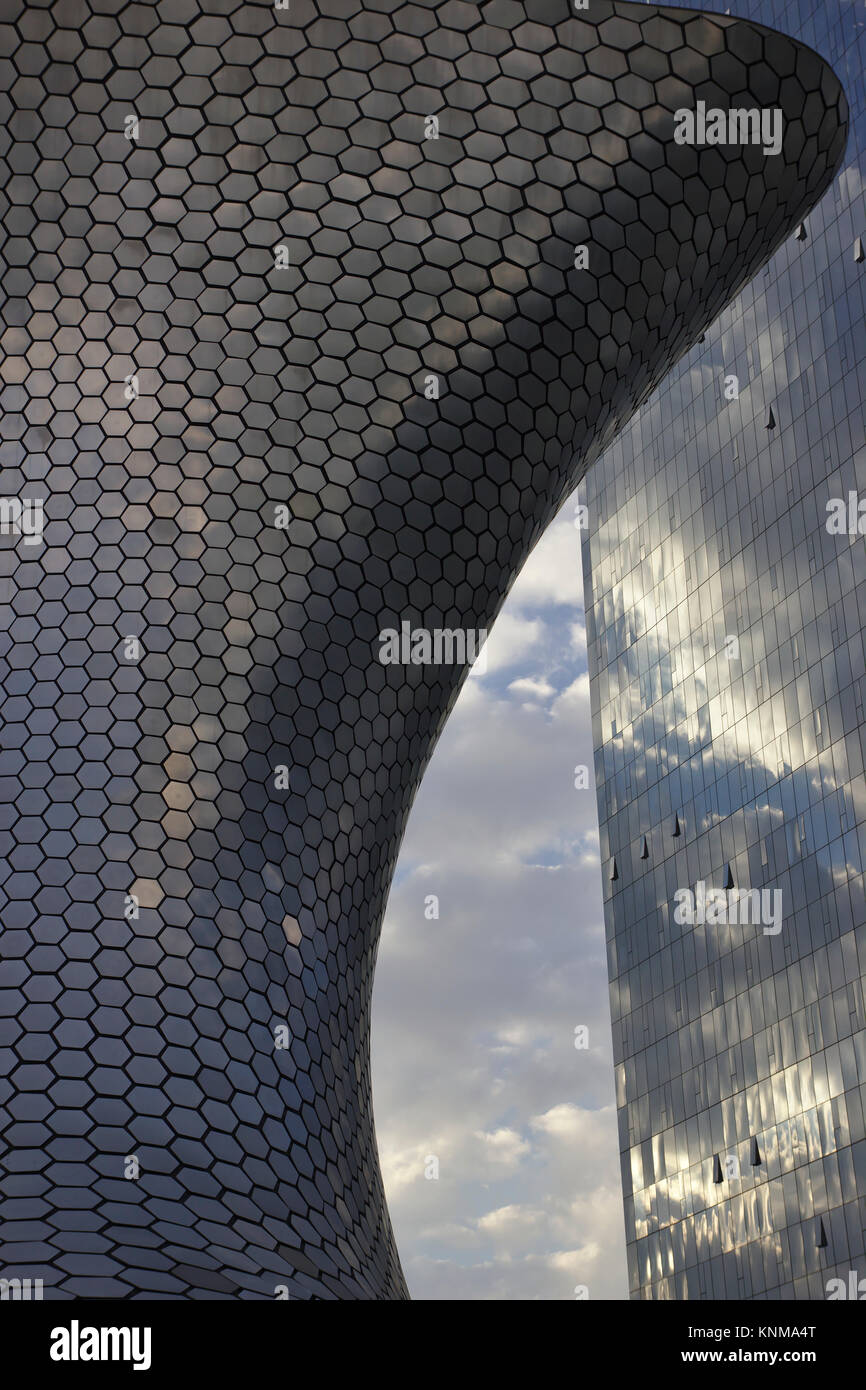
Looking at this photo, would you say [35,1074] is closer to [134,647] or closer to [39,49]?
[134,647]

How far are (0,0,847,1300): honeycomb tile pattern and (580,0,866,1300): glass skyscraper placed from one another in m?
29.6

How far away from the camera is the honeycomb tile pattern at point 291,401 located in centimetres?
1123

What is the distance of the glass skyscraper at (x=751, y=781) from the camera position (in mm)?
41125

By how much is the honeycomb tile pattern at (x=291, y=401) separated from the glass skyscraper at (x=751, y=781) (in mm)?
29572

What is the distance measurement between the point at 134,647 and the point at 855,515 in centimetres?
3427

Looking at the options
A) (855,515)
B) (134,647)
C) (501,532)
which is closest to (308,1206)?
(134,647)

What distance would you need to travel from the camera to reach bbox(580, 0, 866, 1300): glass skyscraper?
41.1 meters

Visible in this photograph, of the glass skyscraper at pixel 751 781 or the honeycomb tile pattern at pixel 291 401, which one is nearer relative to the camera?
the honeycomb tile pattern at pixel 291 401

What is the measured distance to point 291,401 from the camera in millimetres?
12109

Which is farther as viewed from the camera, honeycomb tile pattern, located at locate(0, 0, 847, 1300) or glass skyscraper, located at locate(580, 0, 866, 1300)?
glass skyscraper, located at locate(580, 0, 866, 1300)

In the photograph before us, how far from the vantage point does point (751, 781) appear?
46062 mm

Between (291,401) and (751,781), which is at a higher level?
(751,781)

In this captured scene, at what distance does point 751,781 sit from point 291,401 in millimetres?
Answer: 35661

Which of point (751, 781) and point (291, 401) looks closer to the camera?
point (291, 401)
